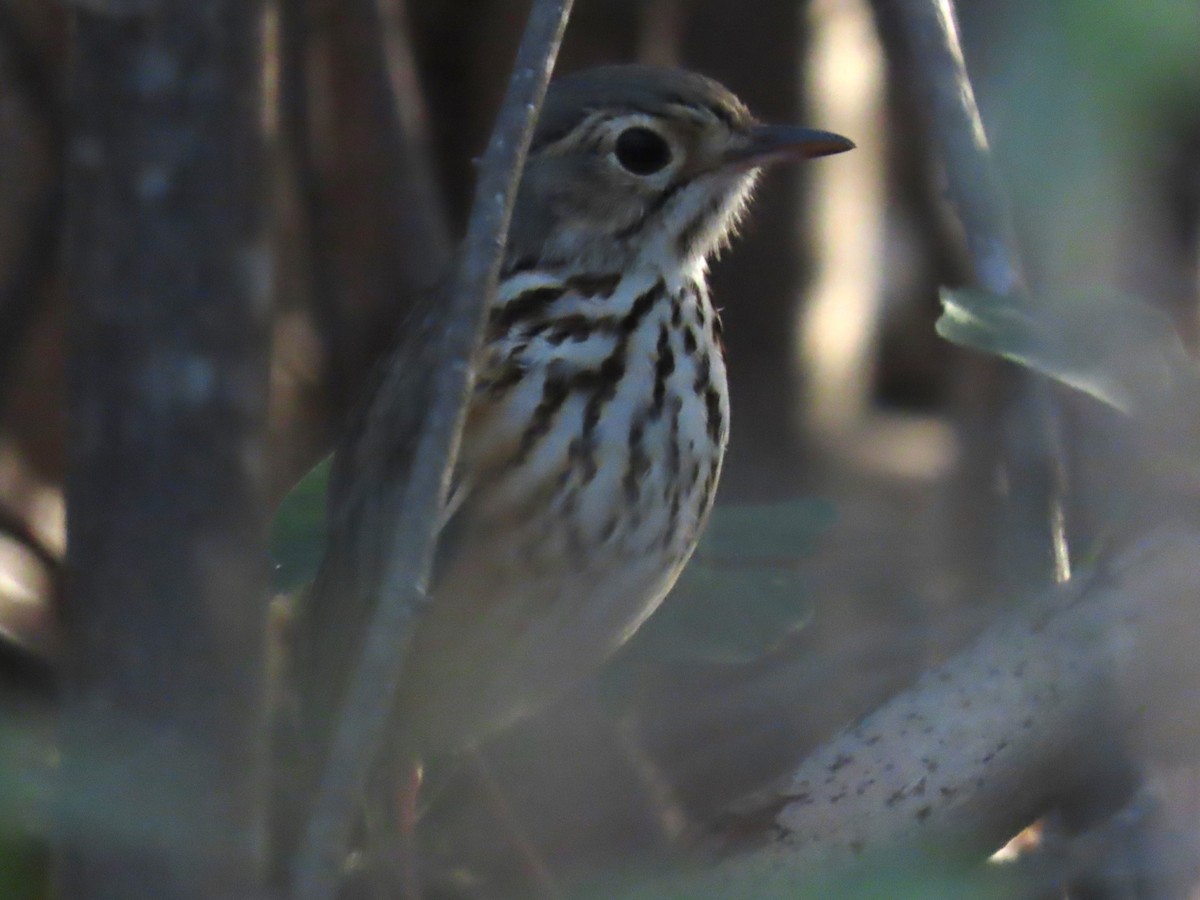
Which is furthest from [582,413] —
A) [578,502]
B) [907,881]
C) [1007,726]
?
[907,881]

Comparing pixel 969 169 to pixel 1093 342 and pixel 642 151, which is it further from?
pixel 642 151

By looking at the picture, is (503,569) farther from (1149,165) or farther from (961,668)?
(1149,165)

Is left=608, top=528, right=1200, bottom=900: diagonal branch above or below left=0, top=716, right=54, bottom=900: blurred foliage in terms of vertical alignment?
below

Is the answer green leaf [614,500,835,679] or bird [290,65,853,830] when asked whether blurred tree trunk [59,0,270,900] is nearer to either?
bird [290,65,853,830]

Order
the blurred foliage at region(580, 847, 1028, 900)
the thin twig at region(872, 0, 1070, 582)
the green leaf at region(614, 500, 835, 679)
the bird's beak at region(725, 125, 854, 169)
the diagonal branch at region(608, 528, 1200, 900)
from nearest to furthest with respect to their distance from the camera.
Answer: the blurred foliage at region(580, 847, 1028, 900), the diagonal branch at region(608, 528, 1200, 900), the thin twig at region(872, 0, 1070, 582), the green leaf at region(614, 500, 835, 679), the bird's beak at region(725, 125, 854, 169)

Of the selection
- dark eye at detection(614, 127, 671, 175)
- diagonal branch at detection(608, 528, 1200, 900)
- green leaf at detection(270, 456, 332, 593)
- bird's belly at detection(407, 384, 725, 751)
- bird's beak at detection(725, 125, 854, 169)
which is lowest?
diagonal branch at detection(608, 528, 1200, 900)

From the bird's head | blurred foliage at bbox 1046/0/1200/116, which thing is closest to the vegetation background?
blurred foliage at bbox 1046/0/1200/116

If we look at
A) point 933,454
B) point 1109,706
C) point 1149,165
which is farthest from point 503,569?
point 933,454
